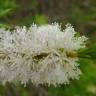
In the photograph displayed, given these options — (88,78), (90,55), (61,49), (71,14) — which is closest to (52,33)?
(61,49)

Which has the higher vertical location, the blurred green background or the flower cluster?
the blurred green background

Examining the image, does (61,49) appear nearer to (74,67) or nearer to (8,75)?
(74,67)

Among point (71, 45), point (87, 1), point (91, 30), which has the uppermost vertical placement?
point (87, 1)

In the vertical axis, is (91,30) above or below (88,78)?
above

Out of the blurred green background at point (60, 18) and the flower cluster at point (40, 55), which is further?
the blurred green background at point (60, 18)

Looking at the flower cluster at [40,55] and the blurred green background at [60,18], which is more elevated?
the blurred green background at [60,18]

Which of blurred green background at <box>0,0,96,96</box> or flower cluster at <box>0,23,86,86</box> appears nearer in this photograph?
flower cluster at <box>0,23,86,86</box>

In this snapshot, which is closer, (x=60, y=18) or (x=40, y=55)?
(x=40, y=55)

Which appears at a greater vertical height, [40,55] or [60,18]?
[60,18]
